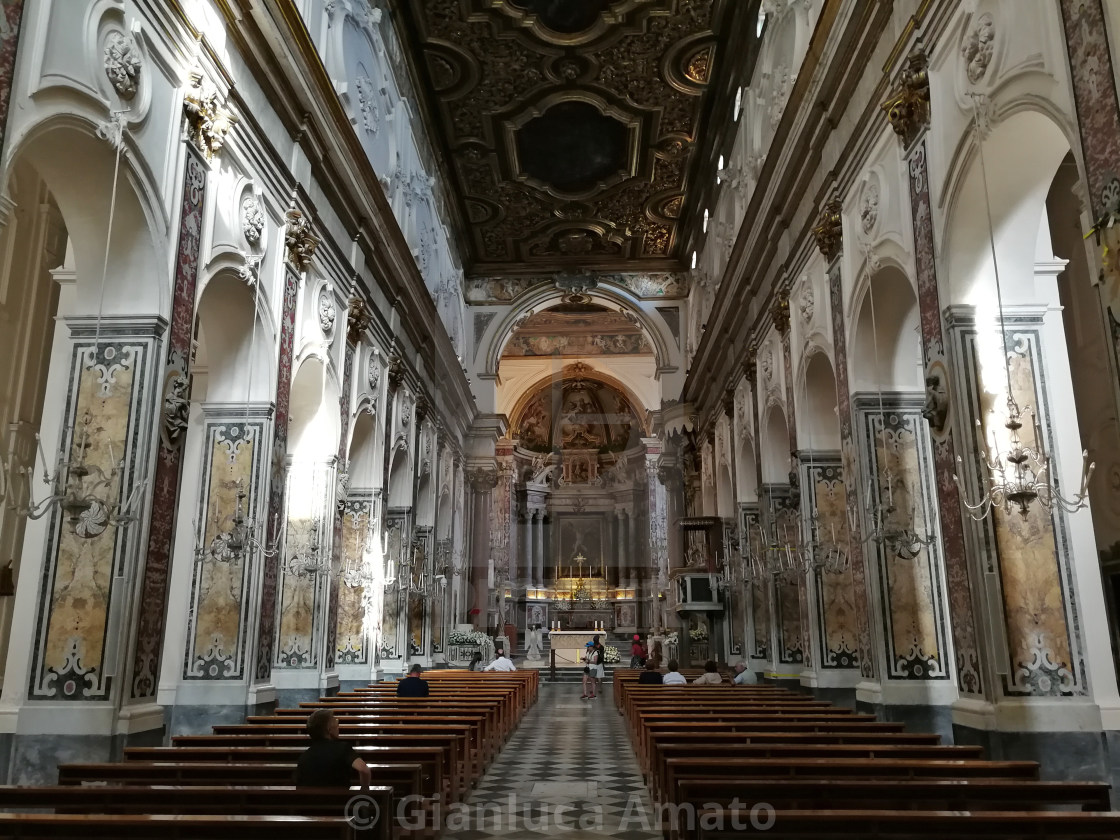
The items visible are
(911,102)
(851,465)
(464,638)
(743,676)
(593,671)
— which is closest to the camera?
(911,102)

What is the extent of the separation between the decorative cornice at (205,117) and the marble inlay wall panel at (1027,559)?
6673mm

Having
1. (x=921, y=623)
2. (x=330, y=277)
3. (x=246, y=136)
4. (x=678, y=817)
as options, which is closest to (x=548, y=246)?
(x=330, y=277)

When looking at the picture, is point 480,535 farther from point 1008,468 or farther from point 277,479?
point 1008,468

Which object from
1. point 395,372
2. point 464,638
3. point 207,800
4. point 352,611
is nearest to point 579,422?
point 464,638

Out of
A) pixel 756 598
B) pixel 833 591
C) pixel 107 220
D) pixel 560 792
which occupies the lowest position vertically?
pixel 560 792

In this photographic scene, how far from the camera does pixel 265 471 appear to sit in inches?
378

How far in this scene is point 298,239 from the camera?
10.5 metres

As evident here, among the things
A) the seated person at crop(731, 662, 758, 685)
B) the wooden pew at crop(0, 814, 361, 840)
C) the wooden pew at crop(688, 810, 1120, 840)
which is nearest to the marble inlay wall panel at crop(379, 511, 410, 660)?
the seated person at crop(731, 662, 758, 685)

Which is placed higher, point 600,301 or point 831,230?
point 600,301

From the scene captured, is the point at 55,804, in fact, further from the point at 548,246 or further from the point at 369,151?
the point at 548,246

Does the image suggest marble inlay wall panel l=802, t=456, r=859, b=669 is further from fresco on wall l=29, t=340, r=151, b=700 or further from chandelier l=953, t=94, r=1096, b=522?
fresco on wall l=29, t=340, r=151, b=700

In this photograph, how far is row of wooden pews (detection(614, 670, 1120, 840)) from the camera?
3693mm

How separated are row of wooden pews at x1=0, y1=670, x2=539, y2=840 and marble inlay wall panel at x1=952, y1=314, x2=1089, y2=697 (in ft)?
13.4

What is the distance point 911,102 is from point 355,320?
8.00 m
